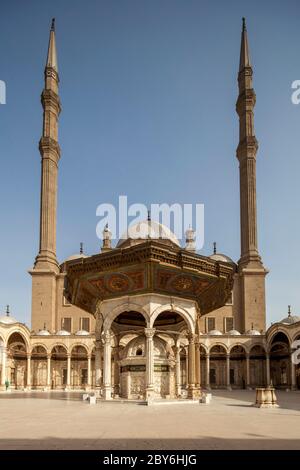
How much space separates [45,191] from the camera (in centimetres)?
5478

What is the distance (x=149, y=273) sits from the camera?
2036cm

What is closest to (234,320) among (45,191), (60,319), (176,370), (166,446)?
(60,319)

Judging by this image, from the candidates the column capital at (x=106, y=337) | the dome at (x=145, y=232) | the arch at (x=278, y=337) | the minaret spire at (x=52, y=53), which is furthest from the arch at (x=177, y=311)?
the minaret spire at (x=52, y=53)

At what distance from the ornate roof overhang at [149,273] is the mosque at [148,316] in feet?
0.16

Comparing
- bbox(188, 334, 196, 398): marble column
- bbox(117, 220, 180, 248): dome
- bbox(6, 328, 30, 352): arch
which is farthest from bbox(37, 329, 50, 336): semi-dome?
bbox(188, 334, 196, 398): marble column

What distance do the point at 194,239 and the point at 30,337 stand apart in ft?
80.5

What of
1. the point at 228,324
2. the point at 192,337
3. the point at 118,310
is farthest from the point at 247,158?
the point at 118,310

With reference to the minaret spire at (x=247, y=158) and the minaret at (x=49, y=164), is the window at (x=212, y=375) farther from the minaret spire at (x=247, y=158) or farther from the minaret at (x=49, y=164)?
the minaret at (x=49, y=164)

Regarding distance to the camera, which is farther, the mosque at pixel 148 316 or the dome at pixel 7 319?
the dome at pixel 7 319

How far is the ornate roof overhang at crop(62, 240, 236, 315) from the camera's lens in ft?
66.0

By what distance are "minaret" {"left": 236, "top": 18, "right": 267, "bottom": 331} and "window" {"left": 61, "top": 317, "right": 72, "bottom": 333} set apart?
18192 millimetres

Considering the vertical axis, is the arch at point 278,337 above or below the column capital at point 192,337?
below

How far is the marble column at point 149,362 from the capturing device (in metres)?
20.5

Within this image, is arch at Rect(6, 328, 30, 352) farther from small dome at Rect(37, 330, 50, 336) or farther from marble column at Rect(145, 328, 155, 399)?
marble column at Rect(145, 328, 155, 399)
